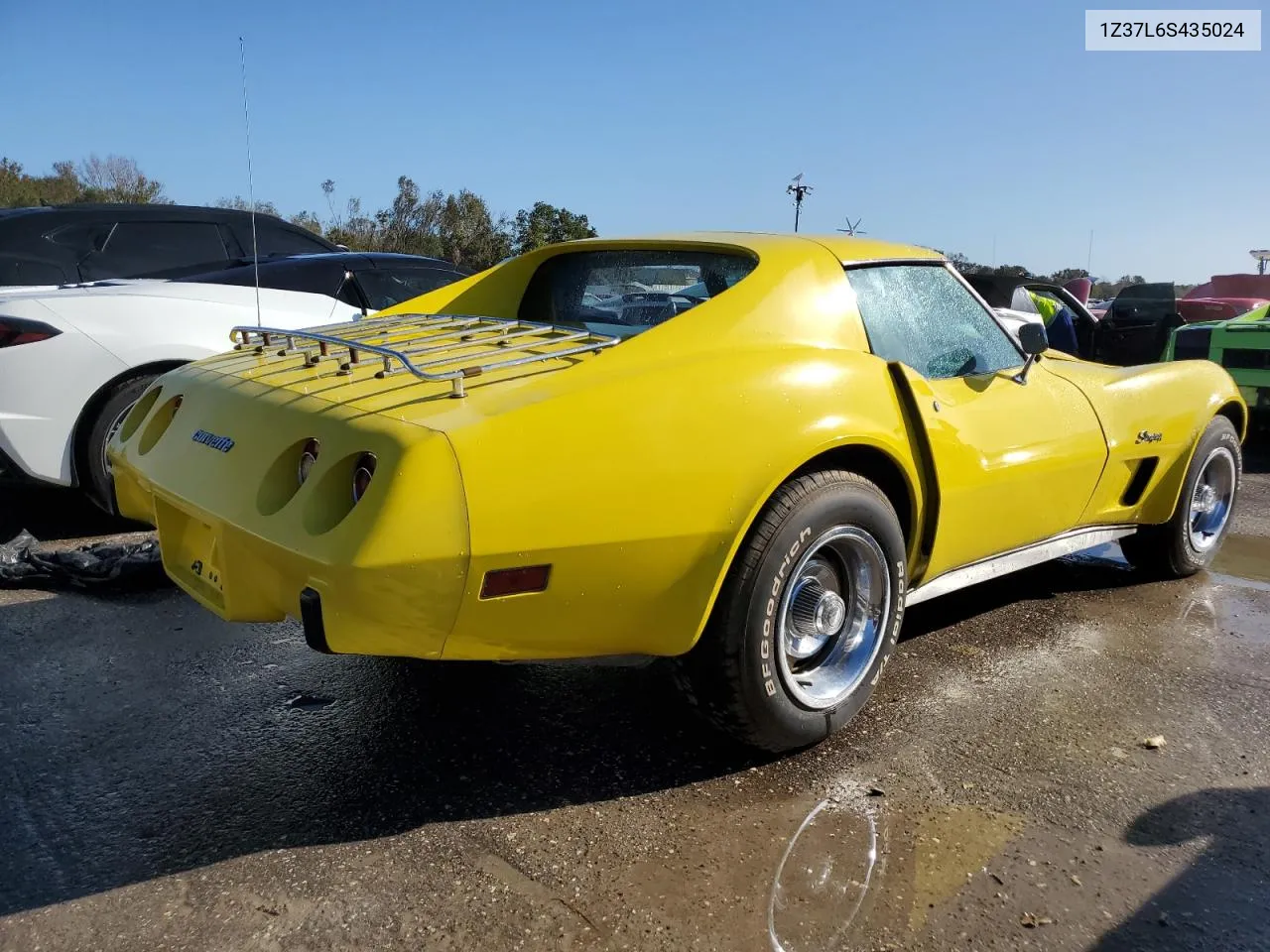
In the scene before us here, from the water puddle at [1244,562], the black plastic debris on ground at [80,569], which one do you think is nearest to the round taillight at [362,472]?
the black plastic debris on ground at [80,569]

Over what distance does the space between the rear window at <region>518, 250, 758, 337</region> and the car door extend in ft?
1.51

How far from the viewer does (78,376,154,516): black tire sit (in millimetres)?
4684

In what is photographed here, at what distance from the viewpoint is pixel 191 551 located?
270cm

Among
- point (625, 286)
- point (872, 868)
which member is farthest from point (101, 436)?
point (872, 868)

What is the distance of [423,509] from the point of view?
2094mm

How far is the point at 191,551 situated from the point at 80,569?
1.77 metres

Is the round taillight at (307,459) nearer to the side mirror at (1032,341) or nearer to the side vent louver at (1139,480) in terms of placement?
the side mirror at (1032,341)

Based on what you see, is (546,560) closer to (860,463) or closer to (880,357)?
(860,463)

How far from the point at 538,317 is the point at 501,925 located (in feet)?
7.62

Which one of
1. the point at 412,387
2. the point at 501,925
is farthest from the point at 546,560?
the point at 501,925

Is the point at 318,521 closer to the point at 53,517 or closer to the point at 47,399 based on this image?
the point at 47,399

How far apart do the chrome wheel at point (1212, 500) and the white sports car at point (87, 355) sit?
4709 millimetres

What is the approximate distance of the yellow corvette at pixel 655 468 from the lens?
7.11 ft

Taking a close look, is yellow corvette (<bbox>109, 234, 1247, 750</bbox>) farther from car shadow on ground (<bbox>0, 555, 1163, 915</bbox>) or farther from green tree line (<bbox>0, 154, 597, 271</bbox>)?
green tree line (<bbox>0, 154, 597, 271</bbox>)
